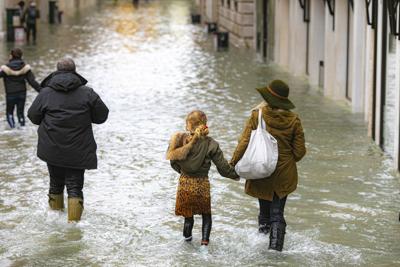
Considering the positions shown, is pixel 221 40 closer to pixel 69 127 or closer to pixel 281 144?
pixel 69 127

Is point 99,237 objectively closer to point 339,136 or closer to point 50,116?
point 50,116

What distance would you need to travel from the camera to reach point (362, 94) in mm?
20203

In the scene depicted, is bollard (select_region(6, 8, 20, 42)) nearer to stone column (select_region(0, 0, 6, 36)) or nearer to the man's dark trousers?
stone column (select_region(0, 0, 6, 36))

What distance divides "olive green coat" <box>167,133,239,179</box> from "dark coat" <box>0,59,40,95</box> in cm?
767

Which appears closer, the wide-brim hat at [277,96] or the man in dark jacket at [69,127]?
the wide-brim hat at [277,96]

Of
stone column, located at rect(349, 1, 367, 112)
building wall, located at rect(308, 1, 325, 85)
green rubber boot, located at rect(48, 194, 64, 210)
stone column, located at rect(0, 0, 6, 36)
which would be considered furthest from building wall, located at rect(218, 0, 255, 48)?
green rubber boot, located at rect(48, 194, 64, 210)

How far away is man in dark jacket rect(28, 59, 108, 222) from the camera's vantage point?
1122cm

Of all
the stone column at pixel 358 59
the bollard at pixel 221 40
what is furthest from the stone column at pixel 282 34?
the stone column at pixel 358 59

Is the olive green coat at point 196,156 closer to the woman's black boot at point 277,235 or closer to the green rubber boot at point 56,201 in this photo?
the woman's black boot at point 277,235

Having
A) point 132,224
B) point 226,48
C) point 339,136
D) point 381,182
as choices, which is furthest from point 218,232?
point 226,48

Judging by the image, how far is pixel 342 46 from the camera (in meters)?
22.0

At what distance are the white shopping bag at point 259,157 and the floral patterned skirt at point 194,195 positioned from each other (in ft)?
1.34

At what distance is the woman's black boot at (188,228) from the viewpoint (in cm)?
1052

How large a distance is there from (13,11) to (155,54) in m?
6.25
